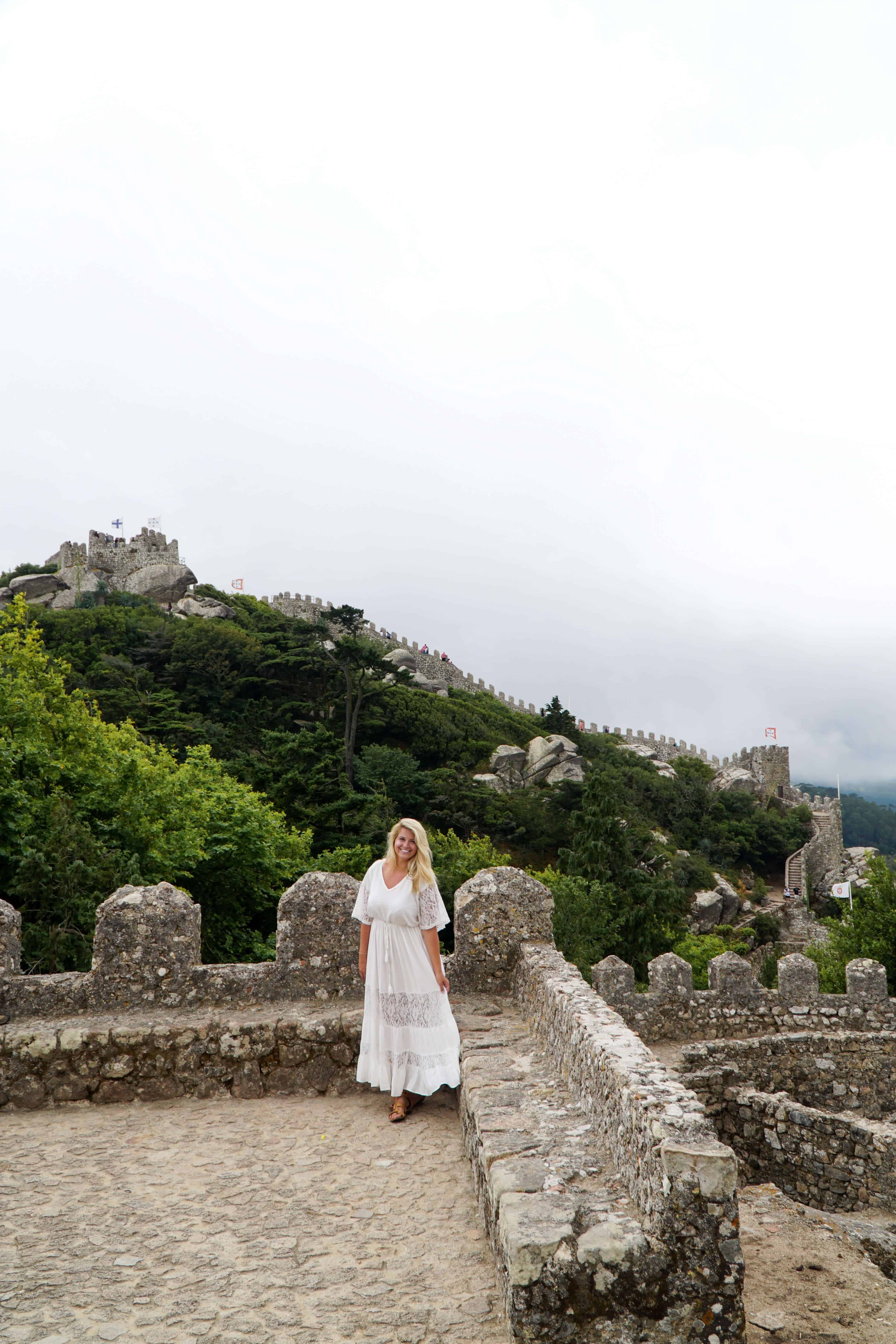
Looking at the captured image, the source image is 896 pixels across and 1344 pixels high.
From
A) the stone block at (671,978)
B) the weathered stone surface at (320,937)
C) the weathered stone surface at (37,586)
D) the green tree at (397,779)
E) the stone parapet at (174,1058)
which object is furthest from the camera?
the weathered stone surface at (37,586)

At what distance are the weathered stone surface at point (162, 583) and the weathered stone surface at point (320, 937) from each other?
2170 inches

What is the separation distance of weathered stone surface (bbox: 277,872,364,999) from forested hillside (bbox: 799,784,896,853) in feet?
306

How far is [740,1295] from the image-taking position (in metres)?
2.50

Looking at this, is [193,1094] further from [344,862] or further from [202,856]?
[344,862]

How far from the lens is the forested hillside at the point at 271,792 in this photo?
12602 mm

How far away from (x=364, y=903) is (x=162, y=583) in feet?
190

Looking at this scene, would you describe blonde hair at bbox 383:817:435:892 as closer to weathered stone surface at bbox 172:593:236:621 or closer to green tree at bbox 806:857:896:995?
green tree at bbox 806:857:896:995

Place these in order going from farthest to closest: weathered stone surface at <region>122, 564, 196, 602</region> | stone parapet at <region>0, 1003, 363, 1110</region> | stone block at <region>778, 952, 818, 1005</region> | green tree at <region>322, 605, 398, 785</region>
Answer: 1. weathered stone surface at <region>122, 564, 196, 602</region>
2. green tree at <region>322, 605, 398, 785</region>
3. stone block at <region>778, 952, 818, 1005</region>
4. stone parapet at <region>0, 1003, 363, 1110</region>

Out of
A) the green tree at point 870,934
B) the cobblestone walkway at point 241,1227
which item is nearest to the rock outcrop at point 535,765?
the green tree at point 870,934

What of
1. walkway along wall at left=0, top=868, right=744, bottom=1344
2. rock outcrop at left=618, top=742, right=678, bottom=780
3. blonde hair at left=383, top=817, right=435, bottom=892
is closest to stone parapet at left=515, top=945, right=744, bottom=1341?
walkway along wall at left=0, top=868, right=744, bottom=1344

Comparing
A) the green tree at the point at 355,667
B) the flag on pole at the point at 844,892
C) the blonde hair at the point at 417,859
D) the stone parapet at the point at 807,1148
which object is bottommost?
the stone parapet at the point at 807,1148

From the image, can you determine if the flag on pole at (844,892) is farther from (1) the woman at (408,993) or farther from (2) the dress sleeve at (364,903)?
(2) the dress sleeve at (364,903)

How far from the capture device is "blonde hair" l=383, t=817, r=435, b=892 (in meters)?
4.47

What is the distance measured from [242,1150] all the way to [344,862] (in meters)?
19.7
